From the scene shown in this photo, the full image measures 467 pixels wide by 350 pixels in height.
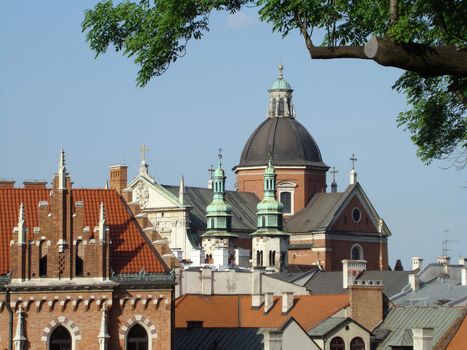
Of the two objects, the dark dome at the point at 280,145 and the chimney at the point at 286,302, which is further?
the dark dome at the point at 280,145

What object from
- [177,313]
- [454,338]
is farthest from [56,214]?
[177,313]

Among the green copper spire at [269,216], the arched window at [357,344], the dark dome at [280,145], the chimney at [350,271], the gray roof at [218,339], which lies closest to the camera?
the gray roof at [218,339]

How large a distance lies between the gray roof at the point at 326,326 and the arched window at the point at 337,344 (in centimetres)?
47

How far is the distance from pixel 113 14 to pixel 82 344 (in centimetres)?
2502

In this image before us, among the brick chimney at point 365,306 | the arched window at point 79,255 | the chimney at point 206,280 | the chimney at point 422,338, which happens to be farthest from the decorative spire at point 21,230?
the chimney at point 206,280

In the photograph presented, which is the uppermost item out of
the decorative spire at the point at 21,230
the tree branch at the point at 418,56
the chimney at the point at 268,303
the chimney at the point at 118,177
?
the chimney at the point at 118,177

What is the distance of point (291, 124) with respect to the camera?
12569 cm

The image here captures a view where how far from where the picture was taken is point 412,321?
180 feet

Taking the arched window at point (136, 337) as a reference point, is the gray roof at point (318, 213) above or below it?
above

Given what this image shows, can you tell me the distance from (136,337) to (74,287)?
215cm

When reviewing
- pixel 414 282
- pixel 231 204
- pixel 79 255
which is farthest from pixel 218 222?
pixel 79 255

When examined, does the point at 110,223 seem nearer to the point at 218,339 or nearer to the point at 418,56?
the point at 218,339

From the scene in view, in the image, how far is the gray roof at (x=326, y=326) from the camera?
171ft

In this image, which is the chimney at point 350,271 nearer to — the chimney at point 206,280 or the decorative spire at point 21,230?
the chimney at point 206,280
